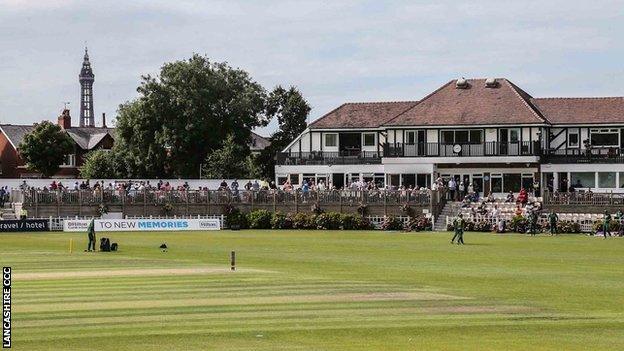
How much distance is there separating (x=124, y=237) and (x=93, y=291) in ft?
103

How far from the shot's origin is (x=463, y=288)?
111 feet

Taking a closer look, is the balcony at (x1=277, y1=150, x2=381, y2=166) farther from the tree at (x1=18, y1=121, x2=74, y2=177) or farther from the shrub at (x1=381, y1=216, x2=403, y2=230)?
the tree at (x1=18, y1=121, x2=74, y2=177)

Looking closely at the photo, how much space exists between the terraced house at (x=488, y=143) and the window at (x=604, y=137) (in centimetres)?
6

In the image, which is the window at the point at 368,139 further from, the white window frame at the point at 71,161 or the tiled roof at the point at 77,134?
the white window frame at the point at 71,161

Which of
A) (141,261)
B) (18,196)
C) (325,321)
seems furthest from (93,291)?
(18,196)

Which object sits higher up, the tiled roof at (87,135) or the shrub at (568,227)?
the tiled roof at (87,135)

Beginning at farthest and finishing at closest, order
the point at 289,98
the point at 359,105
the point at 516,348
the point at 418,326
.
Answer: the point at 289,98
the point at 359,105
the point at 418,326
the point at 516,348

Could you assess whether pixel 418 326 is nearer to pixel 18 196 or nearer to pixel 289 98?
pixel 18 196

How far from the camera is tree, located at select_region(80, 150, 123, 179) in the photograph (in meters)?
108

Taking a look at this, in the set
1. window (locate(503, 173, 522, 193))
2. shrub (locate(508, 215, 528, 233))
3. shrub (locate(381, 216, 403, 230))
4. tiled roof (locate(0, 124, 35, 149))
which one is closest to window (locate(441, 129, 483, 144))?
window (locate(503, 173, 522, 193))

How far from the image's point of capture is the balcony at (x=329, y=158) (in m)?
89.8

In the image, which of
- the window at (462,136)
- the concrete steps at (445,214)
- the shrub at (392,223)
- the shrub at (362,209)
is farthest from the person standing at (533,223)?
the window at (462,136)

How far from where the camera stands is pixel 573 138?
8462 centimetres

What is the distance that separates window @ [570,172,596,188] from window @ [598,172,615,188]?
0.39m
